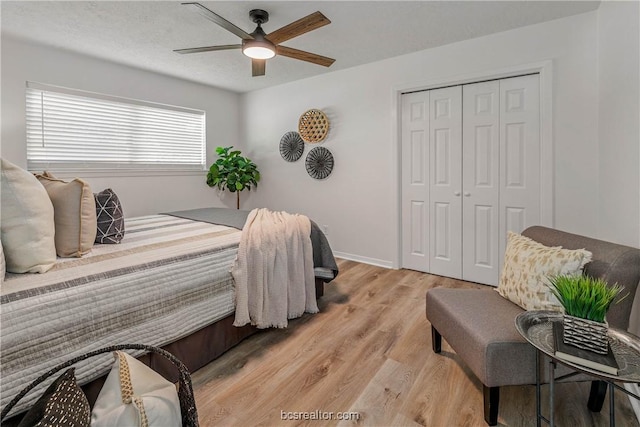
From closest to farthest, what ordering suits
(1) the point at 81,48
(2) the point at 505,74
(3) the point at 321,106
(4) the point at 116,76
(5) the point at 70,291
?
(5) the point at 70,291 → (2) the point at 505,74 → (1) the point at 81,48 → (4) the point at 116,76 → (3) the point at 321,106

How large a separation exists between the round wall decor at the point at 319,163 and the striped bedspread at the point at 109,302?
2224 millimetres

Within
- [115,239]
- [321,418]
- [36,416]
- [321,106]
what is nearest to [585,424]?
[321,418]

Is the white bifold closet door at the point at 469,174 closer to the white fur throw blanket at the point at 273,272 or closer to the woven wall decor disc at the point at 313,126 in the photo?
the woven wall decor disc at the point at 313,126

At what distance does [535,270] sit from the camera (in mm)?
1541

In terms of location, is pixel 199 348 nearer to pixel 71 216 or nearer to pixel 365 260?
pixel 71 216

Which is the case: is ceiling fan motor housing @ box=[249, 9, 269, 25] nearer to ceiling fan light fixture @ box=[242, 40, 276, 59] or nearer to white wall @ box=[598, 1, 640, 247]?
ceiling fan light fixture @ box=[242, 40, 276, 59]

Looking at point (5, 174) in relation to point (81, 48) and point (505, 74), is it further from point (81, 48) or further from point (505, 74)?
point (505, 74)

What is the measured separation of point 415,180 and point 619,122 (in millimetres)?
1727

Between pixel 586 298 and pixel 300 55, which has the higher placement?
pixel 300 55

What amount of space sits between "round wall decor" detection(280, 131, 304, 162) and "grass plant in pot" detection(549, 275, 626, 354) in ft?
11.9

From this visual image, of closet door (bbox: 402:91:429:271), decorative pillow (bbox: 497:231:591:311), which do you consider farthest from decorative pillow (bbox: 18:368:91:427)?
closet door (bbox: 402:91:429:271)

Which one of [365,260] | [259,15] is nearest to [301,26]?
[259,15]

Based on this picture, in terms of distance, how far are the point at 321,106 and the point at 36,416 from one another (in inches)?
152

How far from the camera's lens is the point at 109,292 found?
1393 millimetres
